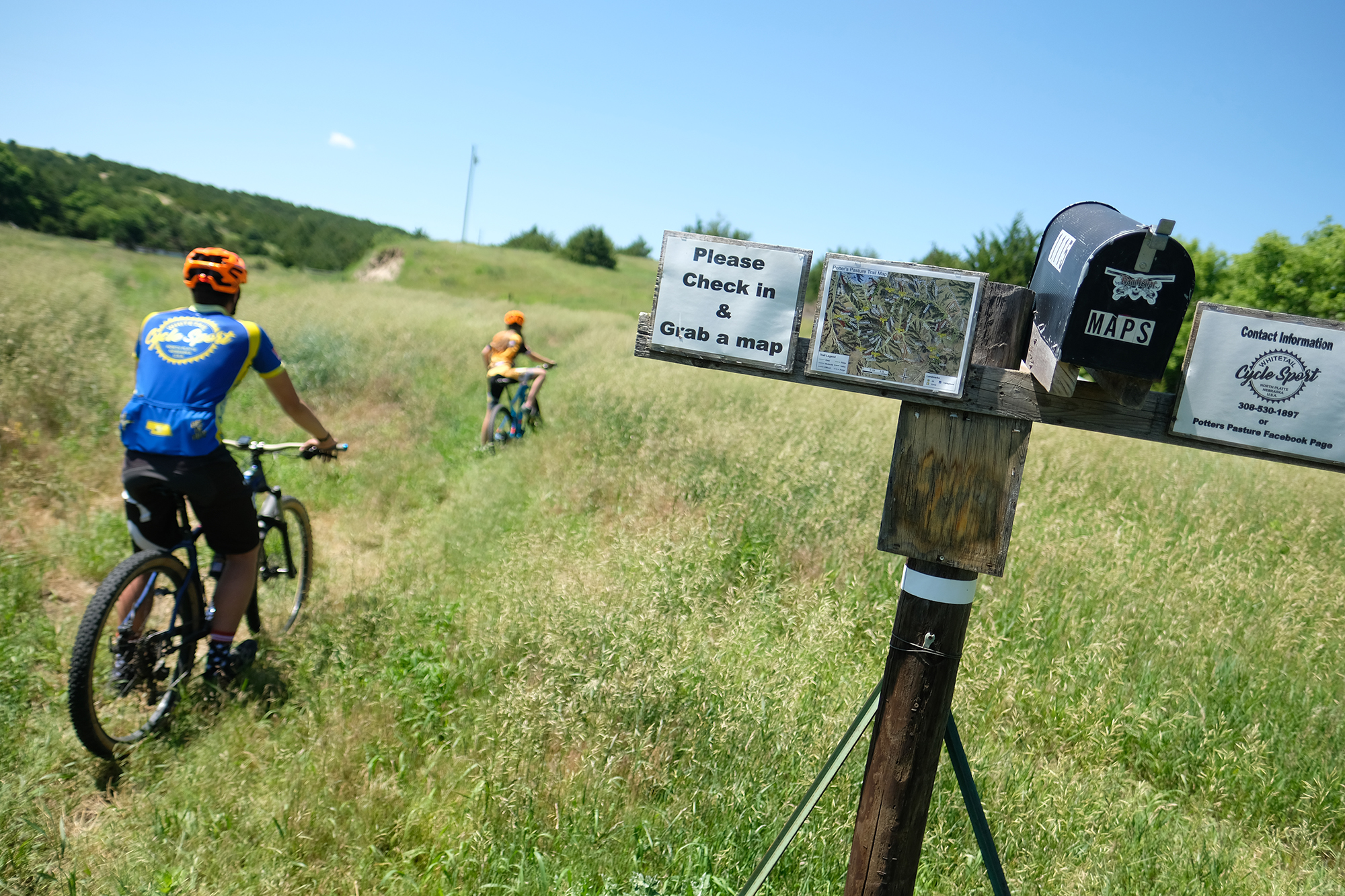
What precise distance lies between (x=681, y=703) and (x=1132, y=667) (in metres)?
2.46

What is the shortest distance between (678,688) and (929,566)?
164cm

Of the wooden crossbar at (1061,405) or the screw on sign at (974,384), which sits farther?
the wooden crossbar at (1061,405)

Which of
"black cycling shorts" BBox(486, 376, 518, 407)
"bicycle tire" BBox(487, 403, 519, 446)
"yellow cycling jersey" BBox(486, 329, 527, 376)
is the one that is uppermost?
"yellow cycling jersey" BBox(486, 329, 527, 376)

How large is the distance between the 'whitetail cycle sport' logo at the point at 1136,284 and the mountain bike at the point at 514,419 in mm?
7648

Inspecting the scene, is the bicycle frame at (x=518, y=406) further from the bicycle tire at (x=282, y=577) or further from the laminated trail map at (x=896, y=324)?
the laminated trail map at (x=896, y=324)

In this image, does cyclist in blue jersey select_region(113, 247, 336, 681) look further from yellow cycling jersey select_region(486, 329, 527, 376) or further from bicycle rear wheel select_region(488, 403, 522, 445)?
yellow cycling jersey select_region(486, 329, 527, 376)

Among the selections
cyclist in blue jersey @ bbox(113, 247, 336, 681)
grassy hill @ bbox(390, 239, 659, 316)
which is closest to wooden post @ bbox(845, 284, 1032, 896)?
cyclist in blue jersey @ bbox(113, 247, 336, 681)

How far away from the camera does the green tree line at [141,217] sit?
64938 mm

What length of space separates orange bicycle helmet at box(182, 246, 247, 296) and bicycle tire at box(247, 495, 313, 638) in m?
1.46

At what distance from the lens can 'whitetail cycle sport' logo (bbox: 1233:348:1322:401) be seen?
1.62m

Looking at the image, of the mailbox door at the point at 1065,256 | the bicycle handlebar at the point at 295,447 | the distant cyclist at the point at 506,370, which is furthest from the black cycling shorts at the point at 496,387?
the mailbox door at the point at 1065,256

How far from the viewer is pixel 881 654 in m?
3.72

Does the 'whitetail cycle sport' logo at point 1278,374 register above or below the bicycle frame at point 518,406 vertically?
above

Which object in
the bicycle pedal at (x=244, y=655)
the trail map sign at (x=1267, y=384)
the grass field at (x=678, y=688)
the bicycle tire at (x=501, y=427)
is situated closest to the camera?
the trail map sign at (x=1267, y=384)
